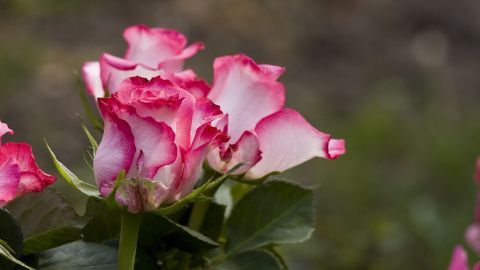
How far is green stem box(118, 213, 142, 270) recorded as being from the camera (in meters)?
0.66

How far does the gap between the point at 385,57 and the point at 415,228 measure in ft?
5.28

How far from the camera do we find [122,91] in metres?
0.65

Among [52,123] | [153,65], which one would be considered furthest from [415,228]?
[153,65]

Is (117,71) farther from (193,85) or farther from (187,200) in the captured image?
(187,200)

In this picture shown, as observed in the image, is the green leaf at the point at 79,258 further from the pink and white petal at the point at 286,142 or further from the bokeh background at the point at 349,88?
the bokeh background at the point at 349,88

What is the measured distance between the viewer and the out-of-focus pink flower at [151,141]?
643mm

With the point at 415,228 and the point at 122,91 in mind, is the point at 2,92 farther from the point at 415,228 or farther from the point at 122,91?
the point at 122,91

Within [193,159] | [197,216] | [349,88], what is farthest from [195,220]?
[349,88]

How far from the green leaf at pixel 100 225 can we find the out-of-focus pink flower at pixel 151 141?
0.06 m

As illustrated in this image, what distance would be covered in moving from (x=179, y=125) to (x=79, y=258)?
104 millimetres

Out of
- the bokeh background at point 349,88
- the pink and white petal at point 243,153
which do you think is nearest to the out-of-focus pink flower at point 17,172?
the pink and white petal at point 243,153

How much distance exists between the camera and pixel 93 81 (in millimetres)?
834

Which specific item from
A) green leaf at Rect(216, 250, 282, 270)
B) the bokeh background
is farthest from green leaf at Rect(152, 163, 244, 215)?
the bokeh background

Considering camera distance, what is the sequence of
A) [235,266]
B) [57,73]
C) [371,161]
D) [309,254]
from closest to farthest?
[235,266], [309,254], [371,161], [57,73]
